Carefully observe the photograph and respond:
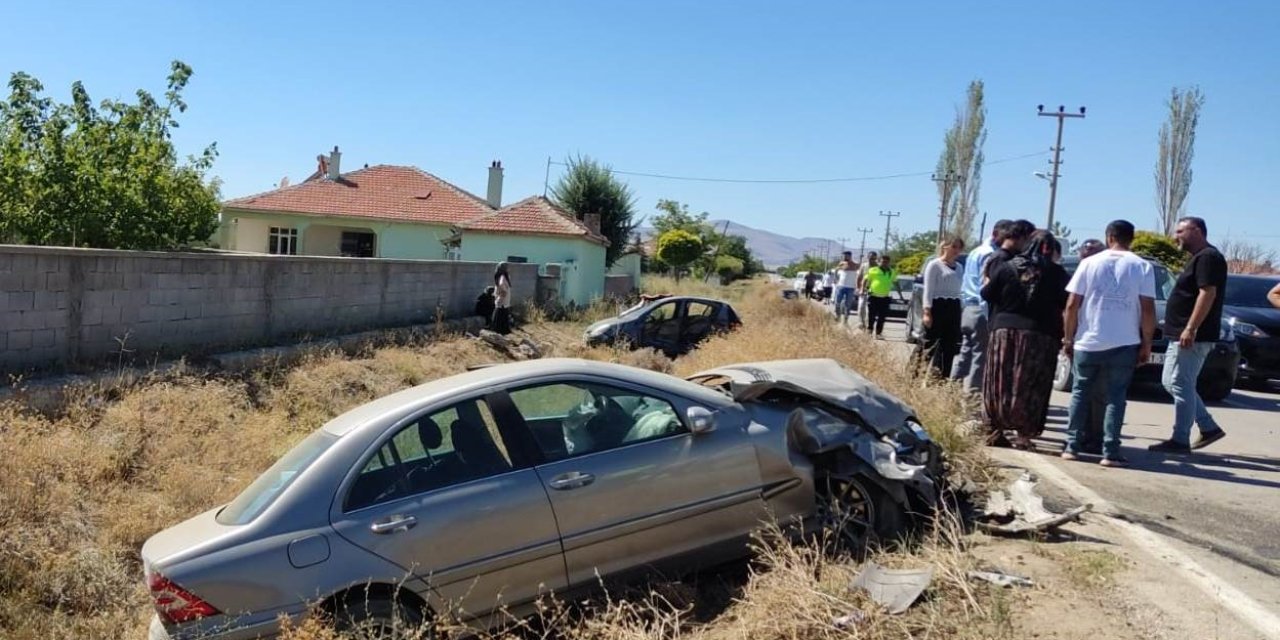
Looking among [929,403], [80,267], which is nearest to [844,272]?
[929,403]

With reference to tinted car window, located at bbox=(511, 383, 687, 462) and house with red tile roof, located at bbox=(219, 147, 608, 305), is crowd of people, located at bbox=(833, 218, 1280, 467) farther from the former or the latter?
house with red tile roof, located at bbox=(219, 147, 608, 305)

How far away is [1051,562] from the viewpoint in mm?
4500

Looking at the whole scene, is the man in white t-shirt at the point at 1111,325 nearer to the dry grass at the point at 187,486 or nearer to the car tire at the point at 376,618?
the dry grass at the point at 187,486

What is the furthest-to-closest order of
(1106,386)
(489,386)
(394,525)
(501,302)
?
1. (501,302)
2. (1106,386)
3. (489,386)
4. (394,525)

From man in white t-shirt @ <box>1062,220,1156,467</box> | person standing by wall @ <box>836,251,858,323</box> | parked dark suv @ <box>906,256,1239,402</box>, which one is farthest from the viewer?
person standing by wall @ <box>836,251,858,323</box>

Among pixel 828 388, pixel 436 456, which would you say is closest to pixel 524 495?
pixel 436 456

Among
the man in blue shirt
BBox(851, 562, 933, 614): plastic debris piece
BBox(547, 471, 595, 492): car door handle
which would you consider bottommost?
BBox(851, 562, 933, 614): plastic debris piece

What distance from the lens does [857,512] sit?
16.5ft

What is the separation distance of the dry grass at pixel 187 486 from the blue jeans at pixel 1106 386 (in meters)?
0.87

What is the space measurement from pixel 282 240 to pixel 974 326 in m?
31.8

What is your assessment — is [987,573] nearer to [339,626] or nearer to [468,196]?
[339,626]

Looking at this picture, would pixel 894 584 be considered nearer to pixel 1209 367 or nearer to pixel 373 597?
pixel 373 597

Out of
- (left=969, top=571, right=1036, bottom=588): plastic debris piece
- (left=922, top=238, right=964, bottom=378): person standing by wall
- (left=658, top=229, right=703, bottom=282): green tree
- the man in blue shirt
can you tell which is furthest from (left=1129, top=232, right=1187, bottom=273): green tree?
(left=969, top=571, right=1036, bottom=588): plastic debris piece

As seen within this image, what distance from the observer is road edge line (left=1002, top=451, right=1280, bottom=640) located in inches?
149
